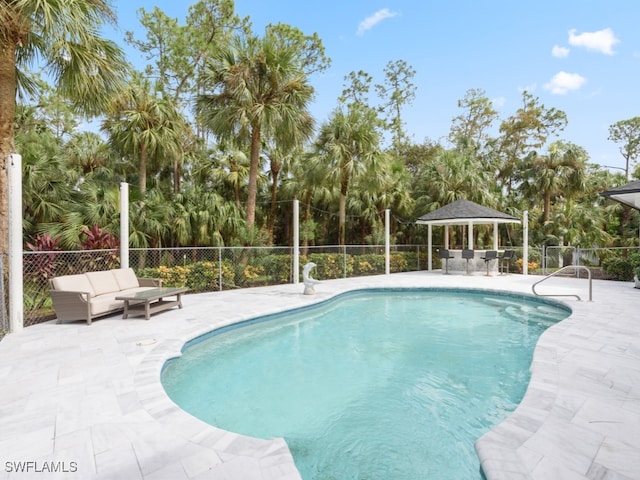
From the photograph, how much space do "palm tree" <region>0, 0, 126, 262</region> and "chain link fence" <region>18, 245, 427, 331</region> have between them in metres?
1.34

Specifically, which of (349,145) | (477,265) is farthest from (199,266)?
(477,265)

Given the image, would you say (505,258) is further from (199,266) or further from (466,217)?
(199,266)

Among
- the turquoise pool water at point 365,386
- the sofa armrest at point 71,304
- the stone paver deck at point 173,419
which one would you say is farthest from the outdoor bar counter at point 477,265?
the sofa armrest at point 71,304

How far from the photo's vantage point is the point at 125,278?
7.21 meters

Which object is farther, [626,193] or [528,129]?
[528,129]

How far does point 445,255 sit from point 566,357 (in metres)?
10.9

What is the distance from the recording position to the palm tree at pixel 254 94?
10.2 metres

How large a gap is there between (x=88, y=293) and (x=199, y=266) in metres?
3.65

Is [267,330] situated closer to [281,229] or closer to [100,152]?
[100,152]

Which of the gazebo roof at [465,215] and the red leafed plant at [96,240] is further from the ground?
the gazebo roof at [465,215]

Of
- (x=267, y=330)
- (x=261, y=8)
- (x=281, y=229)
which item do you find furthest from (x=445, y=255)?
(x=261, y=8)

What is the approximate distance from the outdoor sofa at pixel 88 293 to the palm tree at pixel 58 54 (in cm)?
109

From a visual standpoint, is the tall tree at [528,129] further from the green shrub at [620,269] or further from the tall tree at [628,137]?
the tall tree at [628,137]

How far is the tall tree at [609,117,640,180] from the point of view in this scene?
33250 millimetres
